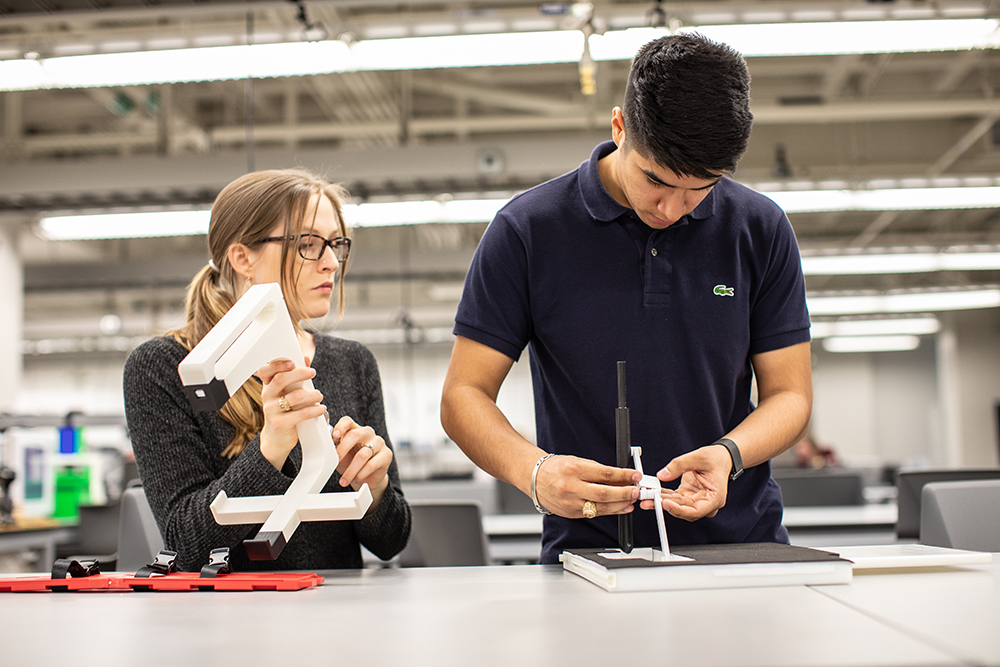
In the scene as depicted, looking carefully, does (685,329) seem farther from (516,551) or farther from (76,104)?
(76,104)

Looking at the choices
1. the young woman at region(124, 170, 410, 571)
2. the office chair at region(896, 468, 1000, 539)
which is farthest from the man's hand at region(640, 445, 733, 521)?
the office chair at region(896, 468, 1000, 539)

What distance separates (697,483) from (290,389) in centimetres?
57

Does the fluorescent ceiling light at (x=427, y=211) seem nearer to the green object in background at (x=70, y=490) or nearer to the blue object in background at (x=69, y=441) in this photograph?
the blue object in background at (x=69, y=441)

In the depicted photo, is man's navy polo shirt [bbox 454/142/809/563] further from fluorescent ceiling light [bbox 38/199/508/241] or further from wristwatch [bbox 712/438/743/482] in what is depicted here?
fluorescent ceiling light [bbox 38/199/508/241]

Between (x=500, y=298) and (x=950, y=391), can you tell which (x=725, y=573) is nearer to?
(x=500, y=298)

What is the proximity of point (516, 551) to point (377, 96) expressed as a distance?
5.00m

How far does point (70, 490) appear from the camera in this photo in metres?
4.72

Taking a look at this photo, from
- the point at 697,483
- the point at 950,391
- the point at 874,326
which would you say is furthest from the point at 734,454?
the point at 950,391

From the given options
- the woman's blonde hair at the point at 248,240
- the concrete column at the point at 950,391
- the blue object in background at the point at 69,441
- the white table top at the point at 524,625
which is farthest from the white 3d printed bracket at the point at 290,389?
the concrete column at the point at 950,391

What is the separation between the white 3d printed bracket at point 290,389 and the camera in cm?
89

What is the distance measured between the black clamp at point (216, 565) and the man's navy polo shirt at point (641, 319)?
512 millimetres

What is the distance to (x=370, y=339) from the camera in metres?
12.4

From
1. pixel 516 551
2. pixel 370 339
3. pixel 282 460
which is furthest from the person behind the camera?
pixel 370 339

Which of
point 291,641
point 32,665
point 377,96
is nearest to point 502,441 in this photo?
point 291,641
